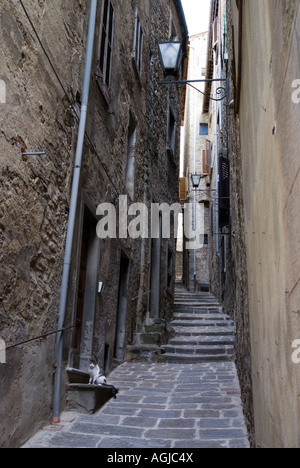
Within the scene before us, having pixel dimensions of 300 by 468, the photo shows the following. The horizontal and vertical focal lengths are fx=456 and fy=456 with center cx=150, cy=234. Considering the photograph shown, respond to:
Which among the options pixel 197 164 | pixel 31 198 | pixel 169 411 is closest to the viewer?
pixel 31 198

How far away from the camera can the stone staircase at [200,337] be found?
7641mm

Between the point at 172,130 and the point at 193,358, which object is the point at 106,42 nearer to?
the point at 193,358

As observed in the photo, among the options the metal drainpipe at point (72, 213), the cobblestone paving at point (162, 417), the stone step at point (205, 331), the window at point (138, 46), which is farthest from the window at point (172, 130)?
the cobblestone paving at point (162, 417)

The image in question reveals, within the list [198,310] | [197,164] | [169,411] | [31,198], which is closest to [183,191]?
[197,164]

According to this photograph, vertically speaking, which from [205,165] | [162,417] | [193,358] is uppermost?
[205,165]

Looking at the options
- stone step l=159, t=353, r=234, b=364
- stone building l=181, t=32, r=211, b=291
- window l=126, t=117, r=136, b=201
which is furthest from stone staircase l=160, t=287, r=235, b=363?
stone building l=181, t=32, r=211, b=291

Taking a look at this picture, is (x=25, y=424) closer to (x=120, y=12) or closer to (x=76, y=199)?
(x=76, y=199)

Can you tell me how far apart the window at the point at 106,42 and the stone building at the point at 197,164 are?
547 inches

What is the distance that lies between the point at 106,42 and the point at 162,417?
4.73 meters

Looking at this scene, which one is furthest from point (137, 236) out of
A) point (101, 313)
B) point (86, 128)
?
point (86, 128)

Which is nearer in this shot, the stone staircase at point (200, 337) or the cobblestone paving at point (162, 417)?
the cobblestone paving at point (162, 417)

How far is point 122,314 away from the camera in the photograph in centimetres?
742

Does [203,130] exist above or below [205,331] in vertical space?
above

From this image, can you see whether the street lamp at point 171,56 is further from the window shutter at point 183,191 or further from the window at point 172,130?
the window shutter at point 183,191
